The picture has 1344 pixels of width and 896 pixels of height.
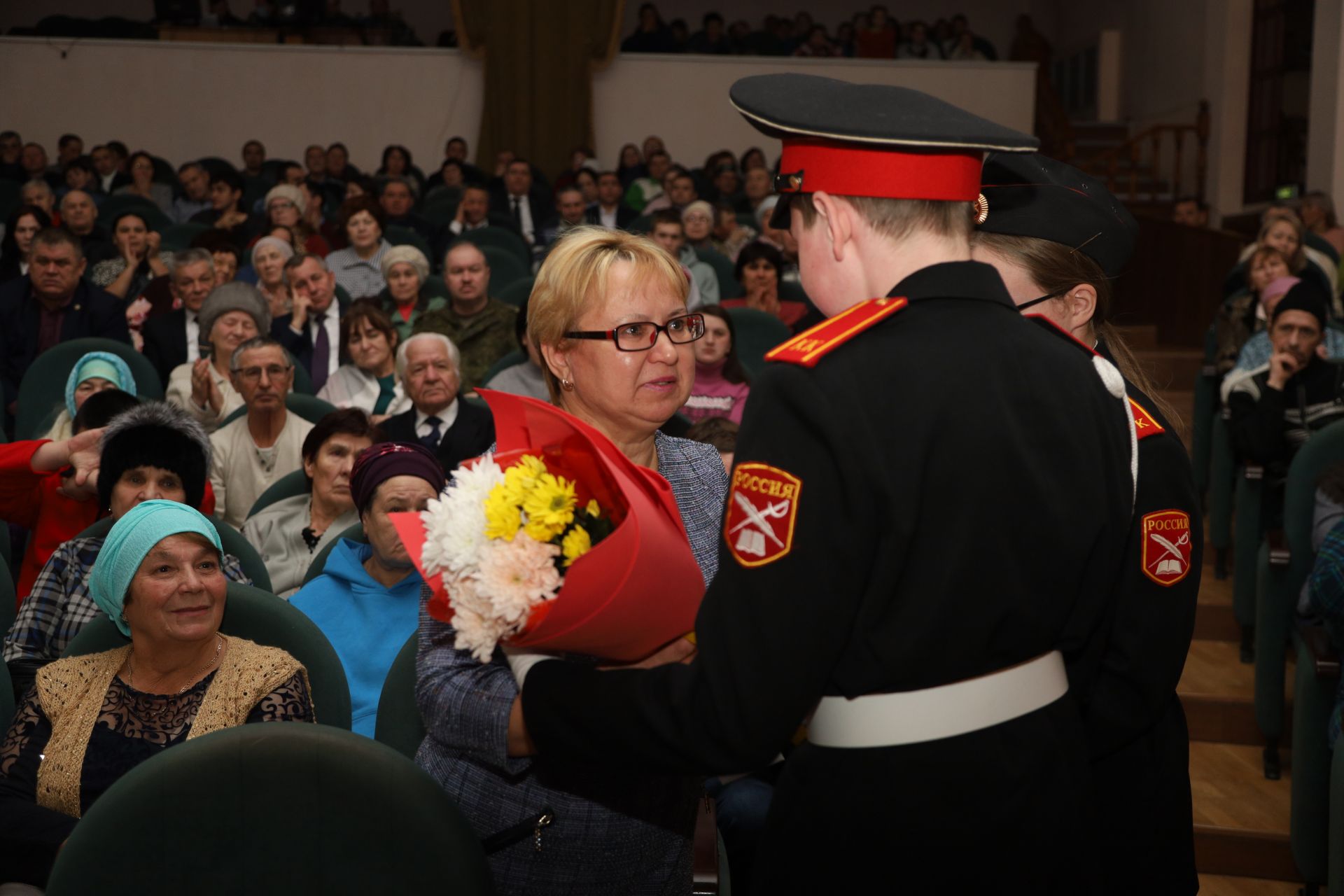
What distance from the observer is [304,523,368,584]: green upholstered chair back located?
288 centimetres

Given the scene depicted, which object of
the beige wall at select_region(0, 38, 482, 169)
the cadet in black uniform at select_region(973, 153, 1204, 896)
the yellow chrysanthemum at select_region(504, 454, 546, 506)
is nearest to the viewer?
the yellow chrysanthemum at select_region(504, 454, 546, 506)

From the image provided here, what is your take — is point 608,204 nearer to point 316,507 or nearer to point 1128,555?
point 316,507

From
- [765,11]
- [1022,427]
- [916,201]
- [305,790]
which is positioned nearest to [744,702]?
[1022,427]

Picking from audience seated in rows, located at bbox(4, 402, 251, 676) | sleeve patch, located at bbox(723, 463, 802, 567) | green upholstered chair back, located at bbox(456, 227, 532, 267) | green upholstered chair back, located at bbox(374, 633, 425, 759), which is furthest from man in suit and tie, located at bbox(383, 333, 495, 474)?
green upholstered chair back, located at bbox(456, 227, 532, 267)

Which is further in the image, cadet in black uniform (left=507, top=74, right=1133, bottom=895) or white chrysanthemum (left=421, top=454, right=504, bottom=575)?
white chrysanthemum (left=421, top=454, right=504, bottom=575)

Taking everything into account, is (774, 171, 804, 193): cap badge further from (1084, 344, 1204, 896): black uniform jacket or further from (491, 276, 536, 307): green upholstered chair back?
(491, 276, 536, 307): green upholstered chair back

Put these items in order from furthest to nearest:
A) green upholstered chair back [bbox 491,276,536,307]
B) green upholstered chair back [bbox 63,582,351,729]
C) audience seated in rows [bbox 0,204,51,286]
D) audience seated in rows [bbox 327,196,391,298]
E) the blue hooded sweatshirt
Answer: audience seated in rows [bbox 0,204,51,286] < audience seated in rows [bbox 327,196,391,298] < green upholstered chair back [bbox 491,276,536,307] < the blue hooded sweatshirt < green upholstered chair back [bbox 63,582,351,729]

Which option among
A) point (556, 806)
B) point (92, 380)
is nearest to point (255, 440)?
point (92, 380)

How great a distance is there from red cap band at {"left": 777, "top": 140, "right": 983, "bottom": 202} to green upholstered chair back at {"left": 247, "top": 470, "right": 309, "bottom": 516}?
267 centimetres

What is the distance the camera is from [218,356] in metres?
4.82

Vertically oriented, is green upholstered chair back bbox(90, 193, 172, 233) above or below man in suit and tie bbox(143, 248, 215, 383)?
above

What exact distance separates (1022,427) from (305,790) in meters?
0.90

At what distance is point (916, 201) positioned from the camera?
3.84ft

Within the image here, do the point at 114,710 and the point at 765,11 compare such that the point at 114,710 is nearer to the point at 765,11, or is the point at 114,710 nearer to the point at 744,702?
the point at 744,702
